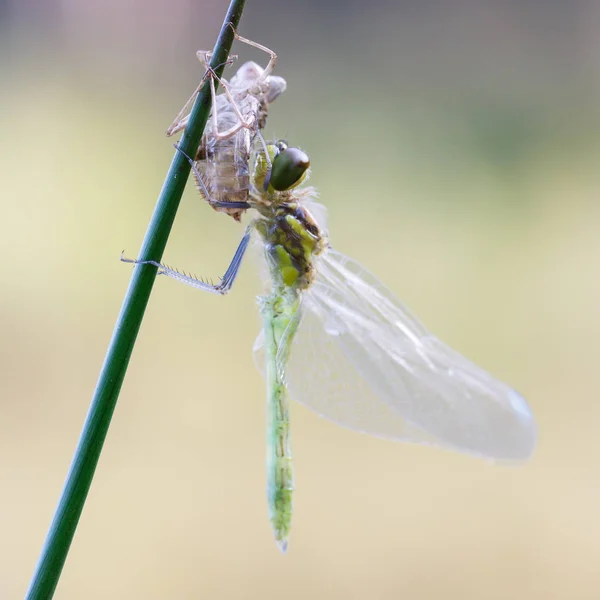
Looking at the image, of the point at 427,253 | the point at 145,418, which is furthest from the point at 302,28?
the point at 145,418

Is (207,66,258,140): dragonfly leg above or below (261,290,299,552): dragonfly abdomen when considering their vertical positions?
above

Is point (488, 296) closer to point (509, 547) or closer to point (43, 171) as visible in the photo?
point (509, 547)

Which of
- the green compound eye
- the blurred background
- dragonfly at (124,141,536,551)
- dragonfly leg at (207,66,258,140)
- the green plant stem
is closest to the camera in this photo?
the green plant stem

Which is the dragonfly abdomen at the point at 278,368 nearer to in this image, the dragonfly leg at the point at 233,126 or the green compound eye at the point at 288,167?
the green compound eye at the point at 288,167

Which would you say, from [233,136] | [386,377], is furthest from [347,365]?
[233,136]

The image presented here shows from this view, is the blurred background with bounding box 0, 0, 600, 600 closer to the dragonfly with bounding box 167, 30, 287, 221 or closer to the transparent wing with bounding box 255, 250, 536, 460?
the transparent wing with bounding box 255, 250, 536, 460

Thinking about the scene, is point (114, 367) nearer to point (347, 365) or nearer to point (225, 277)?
point (225, 277)

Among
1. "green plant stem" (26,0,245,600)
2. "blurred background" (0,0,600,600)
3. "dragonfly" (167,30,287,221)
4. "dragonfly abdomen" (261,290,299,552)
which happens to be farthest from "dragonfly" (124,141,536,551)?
"blurred background" (0,0,600,600)

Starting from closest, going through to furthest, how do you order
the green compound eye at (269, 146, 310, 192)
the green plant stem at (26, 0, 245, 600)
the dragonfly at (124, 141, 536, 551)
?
the green plant stem at (26, 0, 245, 600) → the green compound eye at (269, 146, 310, 192) → the dragonfly at (124, 141, 536, 551)
